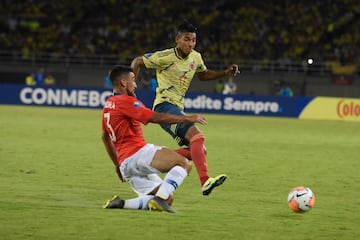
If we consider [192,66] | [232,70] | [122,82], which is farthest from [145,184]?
[232,70]

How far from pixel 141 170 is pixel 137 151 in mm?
209

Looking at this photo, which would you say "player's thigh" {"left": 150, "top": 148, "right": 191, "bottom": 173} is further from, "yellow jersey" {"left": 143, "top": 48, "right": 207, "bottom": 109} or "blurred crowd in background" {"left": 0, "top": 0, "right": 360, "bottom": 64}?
"blurred crowd in background" {"left": 0, "top": 0, "right": 360, "bottom": 64}

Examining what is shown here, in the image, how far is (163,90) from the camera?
10.2 m

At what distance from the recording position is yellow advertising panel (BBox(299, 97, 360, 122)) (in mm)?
29328

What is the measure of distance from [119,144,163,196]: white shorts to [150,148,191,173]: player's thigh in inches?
1.8

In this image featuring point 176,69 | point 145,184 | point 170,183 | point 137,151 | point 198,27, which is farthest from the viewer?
point 198,27

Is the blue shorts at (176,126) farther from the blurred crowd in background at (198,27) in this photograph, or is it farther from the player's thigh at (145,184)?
the blurred crowd in background at (198,27)

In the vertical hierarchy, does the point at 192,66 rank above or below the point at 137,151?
above

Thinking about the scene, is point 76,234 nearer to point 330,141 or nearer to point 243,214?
point 243,214

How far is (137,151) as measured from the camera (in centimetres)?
848

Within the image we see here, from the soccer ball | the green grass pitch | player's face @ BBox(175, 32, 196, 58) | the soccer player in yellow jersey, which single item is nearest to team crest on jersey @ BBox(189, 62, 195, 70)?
the soccer player in yellow jersey

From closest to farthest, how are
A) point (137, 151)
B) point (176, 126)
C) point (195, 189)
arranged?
point (137, 151) < point (176, 126) < point (195, 189)

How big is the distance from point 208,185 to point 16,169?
174 inches

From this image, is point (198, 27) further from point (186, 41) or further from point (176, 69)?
point (186, 41)
